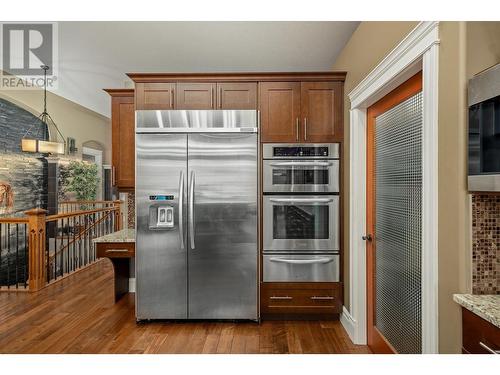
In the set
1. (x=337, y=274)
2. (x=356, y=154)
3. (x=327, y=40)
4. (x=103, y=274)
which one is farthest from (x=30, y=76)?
(x=337, y=274)

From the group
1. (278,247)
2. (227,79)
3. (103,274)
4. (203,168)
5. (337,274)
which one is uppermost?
(227,79)

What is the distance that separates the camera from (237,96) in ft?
9.73

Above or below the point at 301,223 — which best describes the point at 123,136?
above

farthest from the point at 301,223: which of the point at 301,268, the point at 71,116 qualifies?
the point at 71,116

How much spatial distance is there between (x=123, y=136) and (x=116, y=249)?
123 cm

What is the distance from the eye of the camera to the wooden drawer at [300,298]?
117 inches

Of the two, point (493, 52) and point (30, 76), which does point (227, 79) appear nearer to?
point (493, 52)

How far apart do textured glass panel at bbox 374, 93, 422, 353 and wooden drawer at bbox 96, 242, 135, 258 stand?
2.43 metres

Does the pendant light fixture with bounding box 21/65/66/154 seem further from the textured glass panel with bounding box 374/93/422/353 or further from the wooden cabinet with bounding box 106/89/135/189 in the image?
the textured glass panel with bounding box 374/93/422/353

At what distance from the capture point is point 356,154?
262 cm

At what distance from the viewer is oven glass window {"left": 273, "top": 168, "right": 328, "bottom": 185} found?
115 inches

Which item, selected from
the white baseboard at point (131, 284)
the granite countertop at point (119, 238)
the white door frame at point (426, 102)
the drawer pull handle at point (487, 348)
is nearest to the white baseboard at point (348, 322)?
the white door frame at point (426, 102)

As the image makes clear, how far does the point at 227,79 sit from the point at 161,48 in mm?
733

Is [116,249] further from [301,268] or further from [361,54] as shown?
[361,54]
